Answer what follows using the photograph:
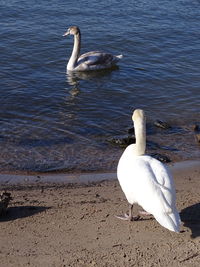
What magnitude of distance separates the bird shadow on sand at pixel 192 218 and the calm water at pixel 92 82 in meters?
2.29

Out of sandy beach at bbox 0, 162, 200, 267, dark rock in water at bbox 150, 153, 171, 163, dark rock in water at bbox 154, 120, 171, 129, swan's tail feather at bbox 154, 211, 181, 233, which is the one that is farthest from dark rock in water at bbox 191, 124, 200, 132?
swan's tail feather at bbox 154, 211, 181, 233

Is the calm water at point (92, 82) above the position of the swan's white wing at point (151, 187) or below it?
below

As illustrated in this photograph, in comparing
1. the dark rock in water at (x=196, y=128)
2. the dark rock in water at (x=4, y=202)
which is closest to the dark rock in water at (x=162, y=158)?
the dark rock in water at (x=196, y=128)

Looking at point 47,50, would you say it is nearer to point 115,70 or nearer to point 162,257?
point 115,70

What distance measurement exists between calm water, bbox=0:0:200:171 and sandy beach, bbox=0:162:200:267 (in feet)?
4.54

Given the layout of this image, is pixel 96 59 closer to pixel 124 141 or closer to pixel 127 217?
pixel 124 141

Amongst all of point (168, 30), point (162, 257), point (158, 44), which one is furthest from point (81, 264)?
point (168, 30)

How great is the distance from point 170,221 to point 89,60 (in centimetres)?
941

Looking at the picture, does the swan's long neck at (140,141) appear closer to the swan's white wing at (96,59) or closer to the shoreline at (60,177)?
the shoreline at (60,177)

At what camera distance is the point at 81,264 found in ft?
21.4

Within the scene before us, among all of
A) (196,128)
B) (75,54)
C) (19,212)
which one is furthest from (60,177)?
(75,54)

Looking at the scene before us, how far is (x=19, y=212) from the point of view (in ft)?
25.4

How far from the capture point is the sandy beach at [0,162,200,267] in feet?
21.8

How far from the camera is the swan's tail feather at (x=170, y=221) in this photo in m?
6.66
